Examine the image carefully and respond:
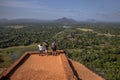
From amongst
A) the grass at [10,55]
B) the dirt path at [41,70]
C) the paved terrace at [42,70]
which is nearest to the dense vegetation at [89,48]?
the grass at [10,55]

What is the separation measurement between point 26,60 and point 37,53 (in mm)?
1964

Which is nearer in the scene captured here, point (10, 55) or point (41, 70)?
point (41, 70)

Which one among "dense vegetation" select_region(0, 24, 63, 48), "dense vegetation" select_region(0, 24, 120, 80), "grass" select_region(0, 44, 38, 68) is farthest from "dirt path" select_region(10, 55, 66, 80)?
"dense vegetation" select_region(0, 24, 63, 48)

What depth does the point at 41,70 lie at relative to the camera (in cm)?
1123

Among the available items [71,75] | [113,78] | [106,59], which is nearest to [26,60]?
[71,75]

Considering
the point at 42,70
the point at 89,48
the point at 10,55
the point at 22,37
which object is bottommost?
the point at 22,37

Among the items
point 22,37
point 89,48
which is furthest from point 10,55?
point 22,37

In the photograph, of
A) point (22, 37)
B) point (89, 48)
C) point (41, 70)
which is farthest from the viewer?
point (22, 37)

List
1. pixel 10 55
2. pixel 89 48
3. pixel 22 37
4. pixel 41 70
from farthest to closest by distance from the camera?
1. pixel 22 37
2. pixel 89 48
3. pixel 10 55
4. pixel 41 70

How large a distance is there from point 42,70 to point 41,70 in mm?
53

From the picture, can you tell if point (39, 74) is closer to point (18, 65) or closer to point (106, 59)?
point (18, 65)

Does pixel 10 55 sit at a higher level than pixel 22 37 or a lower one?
higher

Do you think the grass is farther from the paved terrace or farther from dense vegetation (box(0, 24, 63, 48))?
the paved terrace

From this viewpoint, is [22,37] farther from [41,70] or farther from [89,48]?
[41,70]
